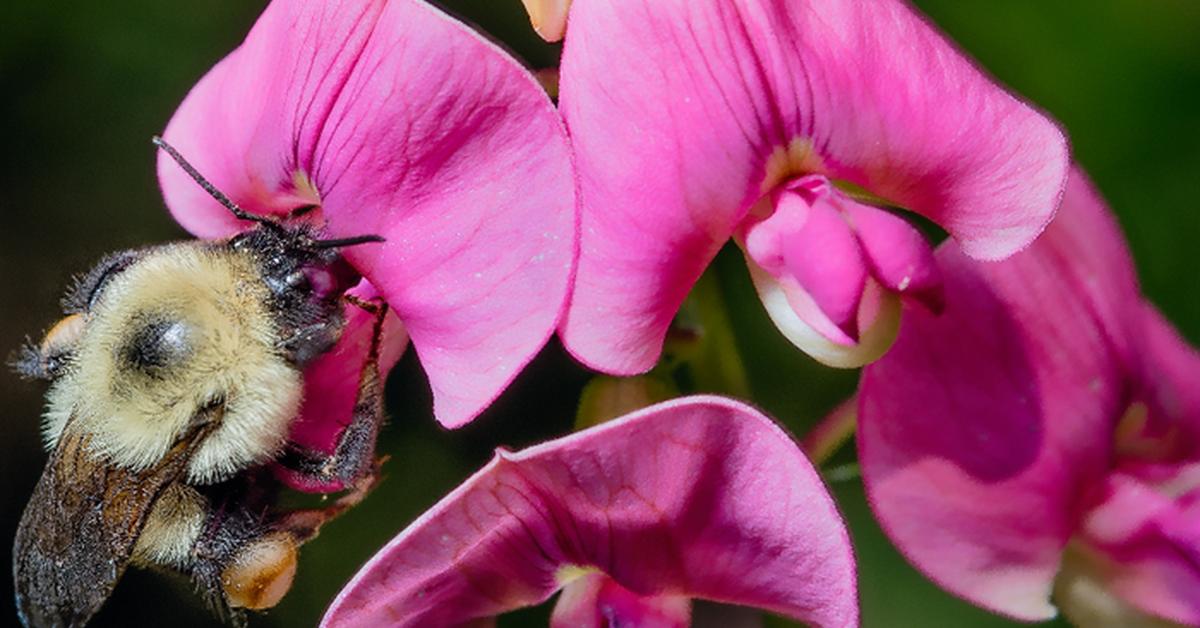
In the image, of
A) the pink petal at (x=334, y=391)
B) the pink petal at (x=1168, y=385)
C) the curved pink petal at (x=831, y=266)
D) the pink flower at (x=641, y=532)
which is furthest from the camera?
the pink petal at (x=1168, y=385)

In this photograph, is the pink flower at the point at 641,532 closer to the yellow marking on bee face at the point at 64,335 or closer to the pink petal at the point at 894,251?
the pink petal at the point at 894,251

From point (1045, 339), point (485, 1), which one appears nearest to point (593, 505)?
point (1045, 339)

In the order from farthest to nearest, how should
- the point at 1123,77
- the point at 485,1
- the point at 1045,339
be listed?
the point at 485,1 < the point at 1123,77 < the point at 1045,339

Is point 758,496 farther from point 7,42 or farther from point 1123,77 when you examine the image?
point 7,42

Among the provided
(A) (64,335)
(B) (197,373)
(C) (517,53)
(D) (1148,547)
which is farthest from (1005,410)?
(C) (517,53)

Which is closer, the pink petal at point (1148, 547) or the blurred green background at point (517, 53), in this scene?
the pink petal at point (1148, 547)

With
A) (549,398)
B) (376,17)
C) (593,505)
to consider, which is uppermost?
(376,17)

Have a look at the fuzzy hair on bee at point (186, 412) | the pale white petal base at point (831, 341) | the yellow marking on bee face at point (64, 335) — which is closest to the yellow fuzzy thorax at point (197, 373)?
the fuzzy hair on bee at point (186, 412)

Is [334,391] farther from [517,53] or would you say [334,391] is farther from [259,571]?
[517,53]
